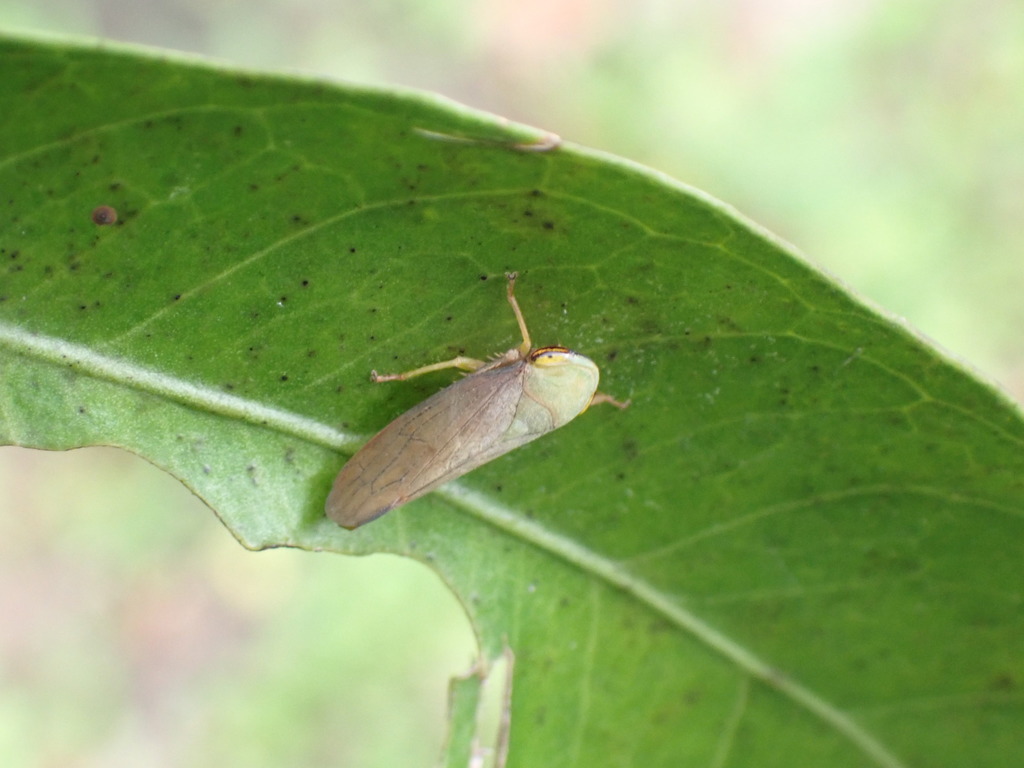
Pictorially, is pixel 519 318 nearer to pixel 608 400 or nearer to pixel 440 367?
pixel 440 367

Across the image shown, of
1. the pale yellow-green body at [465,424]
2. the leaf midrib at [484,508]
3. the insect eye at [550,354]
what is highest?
the insect eye at [550,354]

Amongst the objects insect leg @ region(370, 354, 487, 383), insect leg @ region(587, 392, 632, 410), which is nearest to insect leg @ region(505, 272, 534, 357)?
insect leg @ region(370, 354, 487, 383)

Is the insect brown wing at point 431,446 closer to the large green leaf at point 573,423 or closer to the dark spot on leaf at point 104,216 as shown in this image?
the large green leaf at point 573,423

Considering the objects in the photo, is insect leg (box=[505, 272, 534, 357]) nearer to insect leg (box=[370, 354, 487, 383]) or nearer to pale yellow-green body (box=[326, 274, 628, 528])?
pale yellow-green body (box=[326, 274, 628, 528])

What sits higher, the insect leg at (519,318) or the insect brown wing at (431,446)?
the insect leg at (519,318)

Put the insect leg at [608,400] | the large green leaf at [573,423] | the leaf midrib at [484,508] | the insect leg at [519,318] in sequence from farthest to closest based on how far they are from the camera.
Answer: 1. the insect leg at [608,400]
2. the insect leg at [519,318]
3. the leaf midrib at [484,508]
4. the large green leaf at [573,423]

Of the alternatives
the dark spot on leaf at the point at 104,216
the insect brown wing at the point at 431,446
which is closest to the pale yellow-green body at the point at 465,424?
the insect brown wing at the point at 431,446

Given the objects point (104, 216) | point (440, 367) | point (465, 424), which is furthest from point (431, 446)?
point (104, 216)

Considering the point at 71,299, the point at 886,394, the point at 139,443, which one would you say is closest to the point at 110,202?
the point at 71,299
